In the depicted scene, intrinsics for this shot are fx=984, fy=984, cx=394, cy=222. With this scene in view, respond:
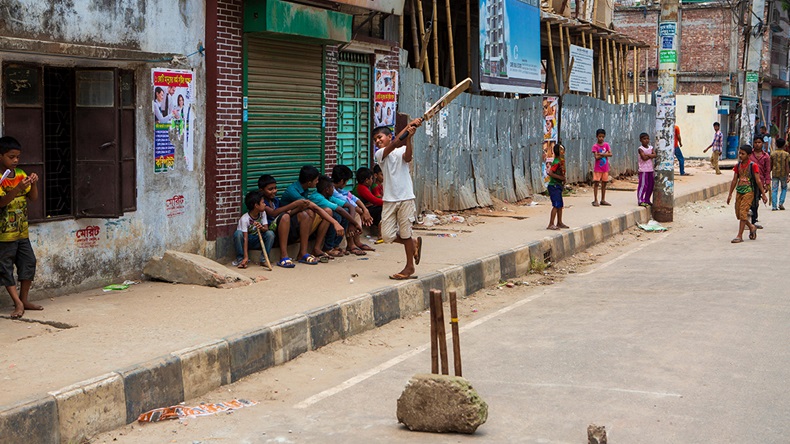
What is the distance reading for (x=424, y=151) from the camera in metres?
15.9

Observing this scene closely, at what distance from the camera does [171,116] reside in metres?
10.1

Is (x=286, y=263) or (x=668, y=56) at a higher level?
(x=668, y=56)

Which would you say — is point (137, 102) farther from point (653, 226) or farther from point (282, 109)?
point (653, 226)

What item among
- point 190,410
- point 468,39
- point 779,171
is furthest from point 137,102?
point 779,171

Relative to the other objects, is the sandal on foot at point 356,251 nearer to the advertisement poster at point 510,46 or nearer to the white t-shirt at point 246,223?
the white t-shirt at point 246,223

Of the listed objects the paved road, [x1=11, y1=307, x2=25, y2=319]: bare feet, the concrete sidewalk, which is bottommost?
the paved road

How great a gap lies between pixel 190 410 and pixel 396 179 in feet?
15.0

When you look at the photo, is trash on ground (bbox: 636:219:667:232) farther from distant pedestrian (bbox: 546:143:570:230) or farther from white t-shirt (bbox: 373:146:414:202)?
white t-shirt (bbox: 373:146:414:202)

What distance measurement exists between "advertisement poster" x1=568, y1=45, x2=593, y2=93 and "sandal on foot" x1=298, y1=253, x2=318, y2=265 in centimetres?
1340

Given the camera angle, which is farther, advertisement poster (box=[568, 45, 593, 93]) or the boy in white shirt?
advertisement poster (box=[568, 45, 593, 93])

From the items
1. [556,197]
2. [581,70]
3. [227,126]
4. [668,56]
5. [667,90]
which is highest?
[581,70]

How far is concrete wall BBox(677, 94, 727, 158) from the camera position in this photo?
141 ft

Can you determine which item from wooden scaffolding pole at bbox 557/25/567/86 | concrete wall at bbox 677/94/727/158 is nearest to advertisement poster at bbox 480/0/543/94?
wooden scaffolding pole at bbox 557/25/567/86

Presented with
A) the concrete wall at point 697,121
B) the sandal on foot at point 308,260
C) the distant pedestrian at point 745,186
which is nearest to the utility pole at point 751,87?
the concrete wall at point 697,121
